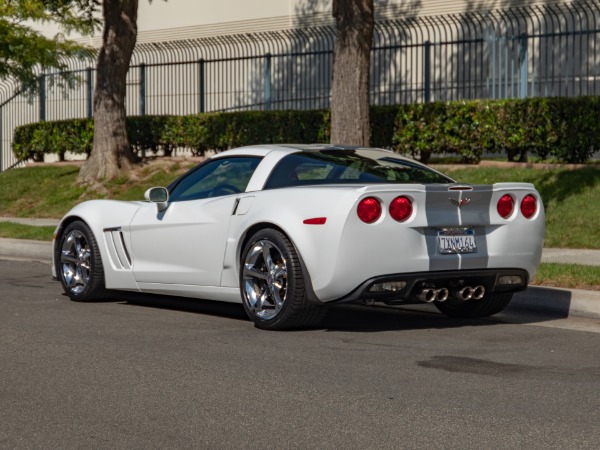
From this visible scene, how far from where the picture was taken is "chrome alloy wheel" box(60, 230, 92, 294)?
10.6 m

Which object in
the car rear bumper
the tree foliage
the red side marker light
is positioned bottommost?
the car rear bumper

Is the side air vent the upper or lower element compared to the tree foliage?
lower

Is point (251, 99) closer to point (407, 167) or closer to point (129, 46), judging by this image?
point (129, 46)

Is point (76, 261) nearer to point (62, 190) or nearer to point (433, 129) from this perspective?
point (433, 129)

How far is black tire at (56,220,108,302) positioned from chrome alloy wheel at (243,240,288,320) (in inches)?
78.3

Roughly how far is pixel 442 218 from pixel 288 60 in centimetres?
1612

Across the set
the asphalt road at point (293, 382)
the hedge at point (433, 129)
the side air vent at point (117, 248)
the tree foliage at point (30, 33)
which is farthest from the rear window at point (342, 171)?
the tree foliage at point (30, 33)

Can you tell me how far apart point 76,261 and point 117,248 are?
56 cm

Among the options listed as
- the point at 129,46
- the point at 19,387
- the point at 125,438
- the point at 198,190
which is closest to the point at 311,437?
the point at 125,438

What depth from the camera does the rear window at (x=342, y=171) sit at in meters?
9.09

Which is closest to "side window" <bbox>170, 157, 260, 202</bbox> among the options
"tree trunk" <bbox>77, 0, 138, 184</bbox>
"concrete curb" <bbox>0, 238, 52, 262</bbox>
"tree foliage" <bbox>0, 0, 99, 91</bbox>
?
"concrete curb" <bbox>0, 238, 52, 262</bbox>

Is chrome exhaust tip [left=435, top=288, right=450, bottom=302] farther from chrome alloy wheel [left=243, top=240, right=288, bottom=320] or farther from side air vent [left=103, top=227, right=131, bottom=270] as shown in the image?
side air vent [left=103, top=227, right=131, bottom=270]

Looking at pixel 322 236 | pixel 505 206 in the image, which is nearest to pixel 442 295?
pixel 505 206

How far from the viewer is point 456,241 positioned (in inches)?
340
